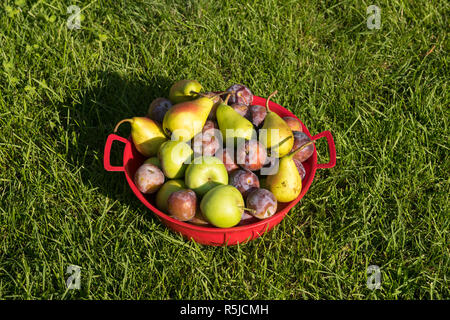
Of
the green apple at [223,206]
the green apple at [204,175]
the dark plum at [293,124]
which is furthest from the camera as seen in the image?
the dark plum at [293,124]

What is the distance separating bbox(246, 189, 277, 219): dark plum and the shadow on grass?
80 cm

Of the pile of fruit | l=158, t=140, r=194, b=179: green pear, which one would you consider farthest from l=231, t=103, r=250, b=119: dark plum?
l=158, t=140, r=194, b=179: green pear

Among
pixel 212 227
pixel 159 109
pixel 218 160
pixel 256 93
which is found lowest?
pixel 212 227

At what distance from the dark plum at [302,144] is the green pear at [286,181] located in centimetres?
17

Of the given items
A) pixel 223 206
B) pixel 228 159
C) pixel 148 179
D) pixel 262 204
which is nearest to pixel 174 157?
pixel 148 179

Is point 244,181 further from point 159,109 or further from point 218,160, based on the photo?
point 159,109

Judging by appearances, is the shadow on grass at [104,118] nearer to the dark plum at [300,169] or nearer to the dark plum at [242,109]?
the dark plum at [242,109]

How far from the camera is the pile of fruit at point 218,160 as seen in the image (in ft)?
6.56

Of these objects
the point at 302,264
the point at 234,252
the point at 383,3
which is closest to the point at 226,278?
the point at 234,252

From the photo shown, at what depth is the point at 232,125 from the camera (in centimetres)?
221

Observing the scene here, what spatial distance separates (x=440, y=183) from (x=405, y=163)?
0.81 ft

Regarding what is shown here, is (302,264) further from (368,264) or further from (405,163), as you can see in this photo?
(405,163)

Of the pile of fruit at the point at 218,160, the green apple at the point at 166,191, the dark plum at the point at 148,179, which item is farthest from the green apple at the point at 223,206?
the dark plum at the point at 148,179

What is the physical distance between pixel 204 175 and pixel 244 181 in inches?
8.6
